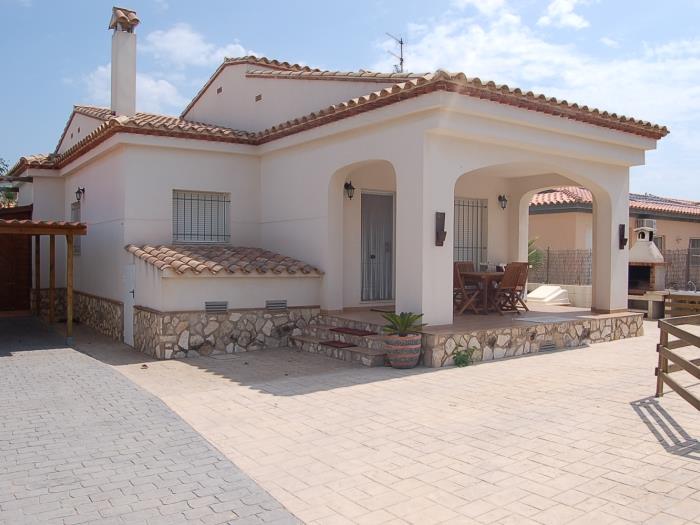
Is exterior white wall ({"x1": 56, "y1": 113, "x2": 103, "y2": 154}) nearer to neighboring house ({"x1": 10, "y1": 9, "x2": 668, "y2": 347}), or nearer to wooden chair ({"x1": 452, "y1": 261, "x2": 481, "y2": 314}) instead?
neighboring house ({"x1": 10, "y1": 9, "x2": 668, "y2": 347})

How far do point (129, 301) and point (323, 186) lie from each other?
441 cm

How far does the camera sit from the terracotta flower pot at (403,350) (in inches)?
348

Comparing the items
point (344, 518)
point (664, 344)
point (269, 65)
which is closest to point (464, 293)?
point (664, 344)

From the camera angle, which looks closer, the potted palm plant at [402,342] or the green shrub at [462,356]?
the potted palm plant at [402,342]

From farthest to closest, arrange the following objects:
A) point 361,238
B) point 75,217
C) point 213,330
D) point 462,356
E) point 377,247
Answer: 1. point 75,217
2. point 377,247
3. point 361,238
4. point 213,330
5. point 462,356

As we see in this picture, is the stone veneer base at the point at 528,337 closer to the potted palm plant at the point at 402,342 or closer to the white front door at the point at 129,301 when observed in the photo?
the potted palm plant at the point at 402,342

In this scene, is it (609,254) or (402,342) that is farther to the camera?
(609,254)

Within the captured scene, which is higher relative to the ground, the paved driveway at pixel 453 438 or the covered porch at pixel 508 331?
the covered porch at pixel 508 331

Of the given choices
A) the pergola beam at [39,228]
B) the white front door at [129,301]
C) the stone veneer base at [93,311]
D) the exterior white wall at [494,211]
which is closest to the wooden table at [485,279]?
the exterior white wall at [494,211]

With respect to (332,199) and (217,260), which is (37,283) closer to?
(217,260)

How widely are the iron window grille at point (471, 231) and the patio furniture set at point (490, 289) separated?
1.33 metres

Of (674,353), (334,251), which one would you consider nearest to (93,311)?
(334,251)

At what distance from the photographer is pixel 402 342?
8.84m

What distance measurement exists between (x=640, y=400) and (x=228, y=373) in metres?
5.53
